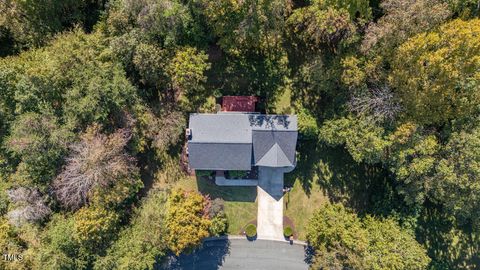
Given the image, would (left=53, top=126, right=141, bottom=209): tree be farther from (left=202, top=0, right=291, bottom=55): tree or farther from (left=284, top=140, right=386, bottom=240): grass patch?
(left=284, top=140, right=386, bottom=240): grass patch

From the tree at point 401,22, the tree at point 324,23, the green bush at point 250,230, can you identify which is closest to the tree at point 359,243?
the green bush at point 250,230

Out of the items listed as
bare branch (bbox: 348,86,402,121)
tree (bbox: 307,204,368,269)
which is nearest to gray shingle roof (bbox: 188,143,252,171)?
tree (bbox: 307,204,368,269)

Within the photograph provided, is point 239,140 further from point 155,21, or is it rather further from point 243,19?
point 155,21

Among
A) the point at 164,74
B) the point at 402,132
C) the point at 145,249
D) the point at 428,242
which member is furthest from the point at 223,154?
the point at 428,242

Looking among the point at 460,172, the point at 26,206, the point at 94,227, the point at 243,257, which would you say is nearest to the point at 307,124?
the point at 460,172

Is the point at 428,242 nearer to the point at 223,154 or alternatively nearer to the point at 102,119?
the point at 223,154

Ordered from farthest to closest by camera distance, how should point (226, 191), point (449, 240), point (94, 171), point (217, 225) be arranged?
point (226, 191) < point (449, 240) < point (217, 225) < point (94, 171)

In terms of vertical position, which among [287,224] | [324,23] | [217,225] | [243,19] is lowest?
[287,224]

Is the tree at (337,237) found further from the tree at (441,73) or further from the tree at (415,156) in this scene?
the tree at (441,73)

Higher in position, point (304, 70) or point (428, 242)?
point (304, 70)
